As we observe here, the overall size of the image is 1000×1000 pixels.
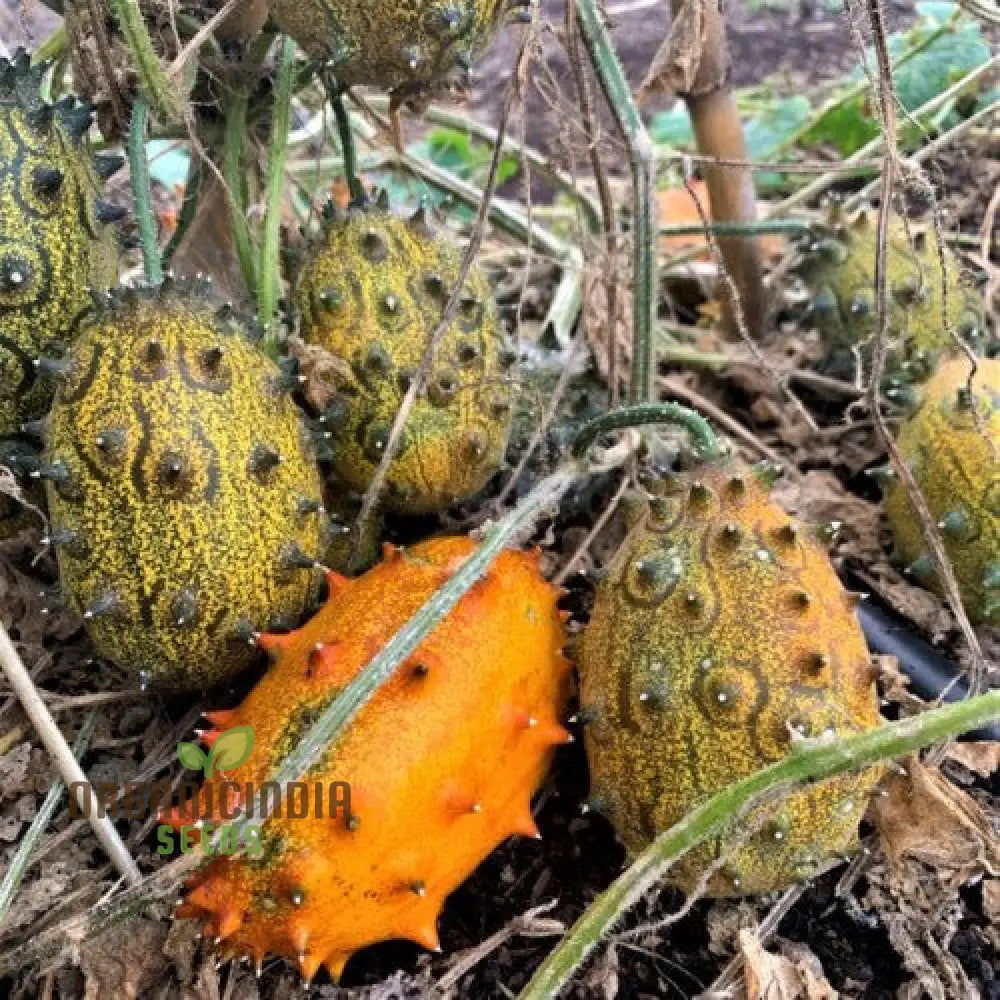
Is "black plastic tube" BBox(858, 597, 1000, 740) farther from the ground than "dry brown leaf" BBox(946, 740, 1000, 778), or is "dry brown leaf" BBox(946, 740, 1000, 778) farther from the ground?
"black plastic tube" BBox(858, 597, 1000, 740)

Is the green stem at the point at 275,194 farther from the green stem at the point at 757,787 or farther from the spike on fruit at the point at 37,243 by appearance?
the green stem at the point at 757,787

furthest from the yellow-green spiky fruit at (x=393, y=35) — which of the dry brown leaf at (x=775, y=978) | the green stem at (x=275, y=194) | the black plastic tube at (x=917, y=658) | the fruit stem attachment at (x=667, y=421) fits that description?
the dry brown leaf at (x=775, y=978)

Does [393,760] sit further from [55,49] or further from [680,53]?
[55,49]

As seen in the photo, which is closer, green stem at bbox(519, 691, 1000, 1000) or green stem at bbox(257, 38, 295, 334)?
green stem at bbox(519, 691, 1000, 1000)

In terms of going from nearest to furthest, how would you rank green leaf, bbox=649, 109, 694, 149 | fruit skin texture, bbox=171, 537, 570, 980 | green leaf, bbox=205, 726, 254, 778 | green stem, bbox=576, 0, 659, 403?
fruit skin texture, bbox=171, 537, 570, 980, green leaf, bbox=205, 726, 254, 778, green stem, bbox=576, 0, 659, 403, green leaf, bbox=649, 109, 694, 149

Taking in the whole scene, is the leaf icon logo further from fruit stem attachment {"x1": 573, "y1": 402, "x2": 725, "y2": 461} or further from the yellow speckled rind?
the yellow speckled rind

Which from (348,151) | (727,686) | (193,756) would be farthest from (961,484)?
(193,756)

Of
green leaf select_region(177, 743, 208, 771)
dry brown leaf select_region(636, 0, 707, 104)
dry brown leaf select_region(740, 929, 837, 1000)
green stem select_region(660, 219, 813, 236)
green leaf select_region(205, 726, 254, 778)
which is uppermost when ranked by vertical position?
dry brown leaf select_region(636, 0, 707, 104)

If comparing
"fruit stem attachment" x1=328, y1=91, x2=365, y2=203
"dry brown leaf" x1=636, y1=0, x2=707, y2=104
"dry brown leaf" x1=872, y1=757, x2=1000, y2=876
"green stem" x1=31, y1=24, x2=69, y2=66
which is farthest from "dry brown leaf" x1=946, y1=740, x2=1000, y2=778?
"green stem" x1=31, y1=24, x2=69, y2=66
